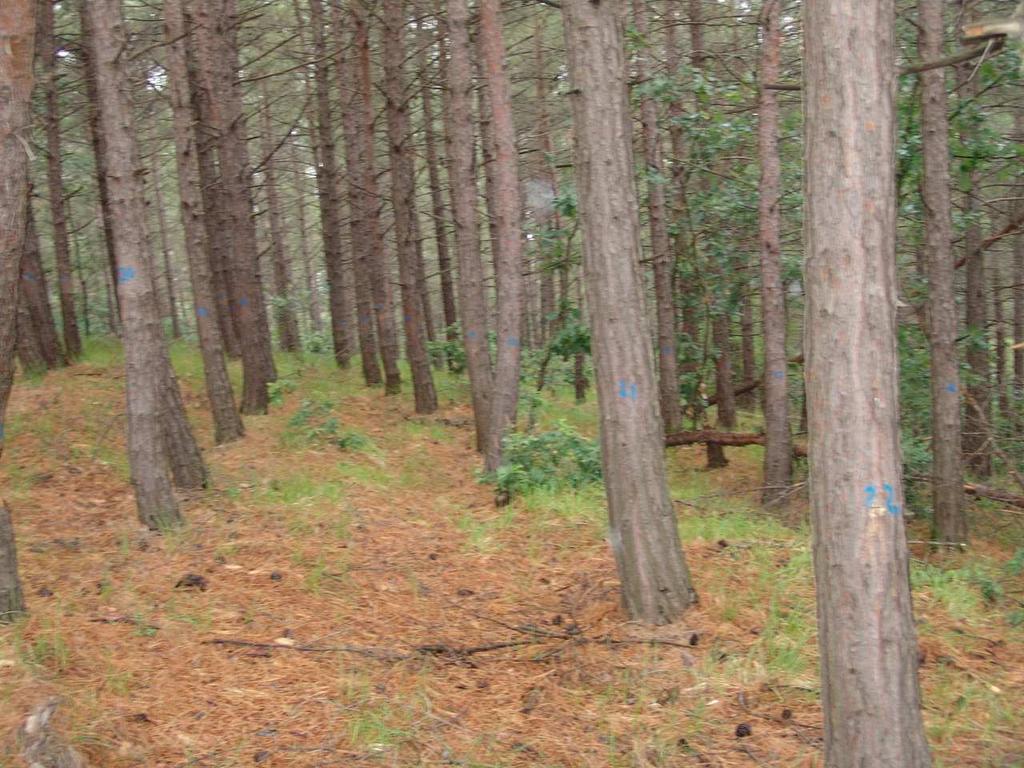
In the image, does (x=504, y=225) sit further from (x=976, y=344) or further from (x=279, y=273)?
(x=279, y=273)

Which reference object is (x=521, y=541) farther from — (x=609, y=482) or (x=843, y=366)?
(x=843, y=366)

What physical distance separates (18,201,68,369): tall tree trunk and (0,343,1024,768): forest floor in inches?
195

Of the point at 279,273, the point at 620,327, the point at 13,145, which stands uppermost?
the point at 279,273

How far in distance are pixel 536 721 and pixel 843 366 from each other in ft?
9.16

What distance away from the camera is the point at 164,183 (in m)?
31.2

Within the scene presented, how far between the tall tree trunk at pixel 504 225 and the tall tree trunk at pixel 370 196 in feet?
15.8

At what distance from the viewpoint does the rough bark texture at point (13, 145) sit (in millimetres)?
5504

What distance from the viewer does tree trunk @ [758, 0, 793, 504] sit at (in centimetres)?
1059

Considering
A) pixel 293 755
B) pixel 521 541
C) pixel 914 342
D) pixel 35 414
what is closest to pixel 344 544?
pixel 521 541

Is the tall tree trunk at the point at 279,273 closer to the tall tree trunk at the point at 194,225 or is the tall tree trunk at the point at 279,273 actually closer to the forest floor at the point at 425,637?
the tall tree trunk at the point at 194,225

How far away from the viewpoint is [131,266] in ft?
25.4

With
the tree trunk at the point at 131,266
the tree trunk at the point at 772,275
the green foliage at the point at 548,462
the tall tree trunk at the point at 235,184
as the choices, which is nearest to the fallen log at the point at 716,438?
the tree trunk at the point at 772,275

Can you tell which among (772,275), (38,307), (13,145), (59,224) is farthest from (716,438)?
(59,224)

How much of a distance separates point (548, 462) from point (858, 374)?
6.72 m
